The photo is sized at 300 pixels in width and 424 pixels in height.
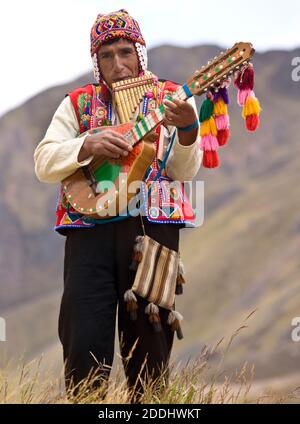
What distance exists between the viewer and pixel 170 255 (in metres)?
4.28

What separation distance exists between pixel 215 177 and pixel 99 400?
258 ft

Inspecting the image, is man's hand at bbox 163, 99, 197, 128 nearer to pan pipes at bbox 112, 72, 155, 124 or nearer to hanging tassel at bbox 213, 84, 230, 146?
hanging tassel at bbox 213, 84, 230, 146

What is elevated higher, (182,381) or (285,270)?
(182,381)

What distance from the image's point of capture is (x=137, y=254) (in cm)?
416

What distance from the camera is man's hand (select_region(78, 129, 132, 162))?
13.7ft

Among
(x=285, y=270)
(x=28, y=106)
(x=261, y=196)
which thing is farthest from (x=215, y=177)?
(x=285, y=270)

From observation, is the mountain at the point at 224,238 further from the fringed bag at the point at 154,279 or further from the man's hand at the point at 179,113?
the man's hand at the point at 179,113

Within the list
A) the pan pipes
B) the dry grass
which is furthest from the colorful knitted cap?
the dry grass

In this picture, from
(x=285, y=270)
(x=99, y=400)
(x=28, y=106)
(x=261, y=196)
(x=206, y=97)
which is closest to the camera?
(x=99, y=400)

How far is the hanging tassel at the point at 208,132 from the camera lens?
13.6ft

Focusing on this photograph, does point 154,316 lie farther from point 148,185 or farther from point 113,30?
point 113,30

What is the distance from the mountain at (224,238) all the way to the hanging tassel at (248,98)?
4546 cm

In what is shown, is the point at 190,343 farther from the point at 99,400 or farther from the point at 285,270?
the point at 99,400

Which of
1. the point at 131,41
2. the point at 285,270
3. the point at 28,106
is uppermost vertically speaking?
the point at 28,106
